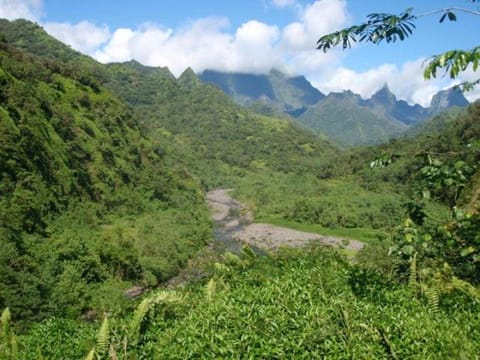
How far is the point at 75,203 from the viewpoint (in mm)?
45562

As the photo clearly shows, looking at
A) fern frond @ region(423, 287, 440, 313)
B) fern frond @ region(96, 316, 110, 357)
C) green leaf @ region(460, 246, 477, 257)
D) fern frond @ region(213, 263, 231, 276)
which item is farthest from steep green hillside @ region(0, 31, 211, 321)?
green leaf @ region(460, 246, 477, 257)

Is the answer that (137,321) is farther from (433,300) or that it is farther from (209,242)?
(209,242)

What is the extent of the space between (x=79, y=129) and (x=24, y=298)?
3400 cm

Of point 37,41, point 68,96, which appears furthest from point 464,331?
point 37,41

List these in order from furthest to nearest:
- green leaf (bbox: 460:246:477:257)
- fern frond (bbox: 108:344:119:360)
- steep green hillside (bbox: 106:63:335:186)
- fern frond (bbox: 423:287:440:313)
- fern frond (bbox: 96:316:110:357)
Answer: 1. steep green hillside (bbox: 106:63:335:186)
2. fern frond (bbox: 96:316:110:357)
3. fern frond (bbox: 423:287:440:313)
4. fern frond (bbox: 108:344:119:360)
5. green leaf (bbox: 460:246:477:257)

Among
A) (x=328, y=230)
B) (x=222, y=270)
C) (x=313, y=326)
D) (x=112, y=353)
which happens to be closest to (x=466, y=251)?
(x=313, y=326)

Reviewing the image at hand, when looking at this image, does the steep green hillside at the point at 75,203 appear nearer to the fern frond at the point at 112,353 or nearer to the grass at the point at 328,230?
the fern frond at the point at 112,353

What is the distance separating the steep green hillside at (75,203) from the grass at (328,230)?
11689mm

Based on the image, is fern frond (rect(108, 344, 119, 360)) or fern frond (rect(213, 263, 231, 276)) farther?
fern frond (rect(213, 263, 231, 276))

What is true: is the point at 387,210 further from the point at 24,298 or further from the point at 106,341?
the point at 106,341

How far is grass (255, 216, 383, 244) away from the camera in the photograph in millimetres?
61750

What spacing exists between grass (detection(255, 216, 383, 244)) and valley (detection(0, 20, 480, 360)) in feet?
1.28

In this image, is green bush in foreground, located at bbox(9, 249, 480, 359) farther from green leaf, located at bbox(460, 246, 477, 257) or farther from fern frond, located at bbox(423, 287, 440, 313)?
green leaf, located at bbox(460, 246, 477, 257)

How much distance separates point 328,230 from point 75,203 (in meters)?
36.8
